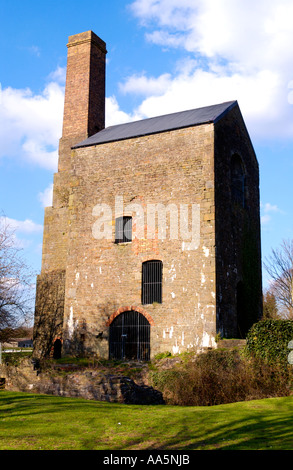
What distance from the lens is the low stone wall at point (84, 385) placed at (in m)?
11.4

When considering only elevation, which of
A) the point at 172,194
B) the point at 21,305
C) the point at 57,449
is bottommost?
the point at 57,449

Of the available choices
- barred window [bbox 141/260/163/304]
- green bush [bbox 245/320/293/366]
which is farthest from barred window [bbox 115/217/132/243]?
green bush [bbox 245/320/293/366]

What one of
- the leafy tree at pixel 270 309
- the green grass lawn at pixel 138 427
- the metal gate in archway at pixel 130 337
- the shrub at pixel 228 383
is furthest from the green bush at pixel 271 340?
the leafy tree at pixel 270 309

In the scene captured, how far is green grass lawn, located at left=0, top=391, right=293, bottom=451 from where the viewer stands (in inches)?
256

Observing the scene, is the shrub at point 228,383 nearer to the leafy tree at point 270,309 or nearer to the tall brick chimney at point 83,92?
the leafy tree at point 270,309

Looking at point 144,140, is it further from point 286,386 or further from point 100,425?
point 100,425

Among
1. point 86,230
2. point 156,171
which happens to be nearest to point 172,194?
point 156,171

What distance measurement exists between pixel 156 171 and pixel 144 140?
1.49 metres

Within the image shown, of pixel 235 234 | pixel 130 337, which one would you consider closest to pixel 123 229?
pixel 130 337

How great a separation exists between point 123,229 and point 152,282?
8.30ft

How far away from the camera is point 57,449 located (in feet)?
20.4

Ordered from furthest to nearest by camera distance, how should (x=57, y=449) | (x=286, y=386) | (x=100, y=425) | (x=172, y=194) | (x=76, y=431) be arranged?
(x=172, y=194)
(x=286, y=386)
(x=100, y=425)
(x=76, y=431)
(x=57, y=449)

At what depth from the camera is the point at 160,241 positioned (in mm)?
16594

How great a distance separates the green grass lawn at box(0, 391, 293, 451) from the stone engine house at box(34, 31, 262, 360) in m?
6.09
